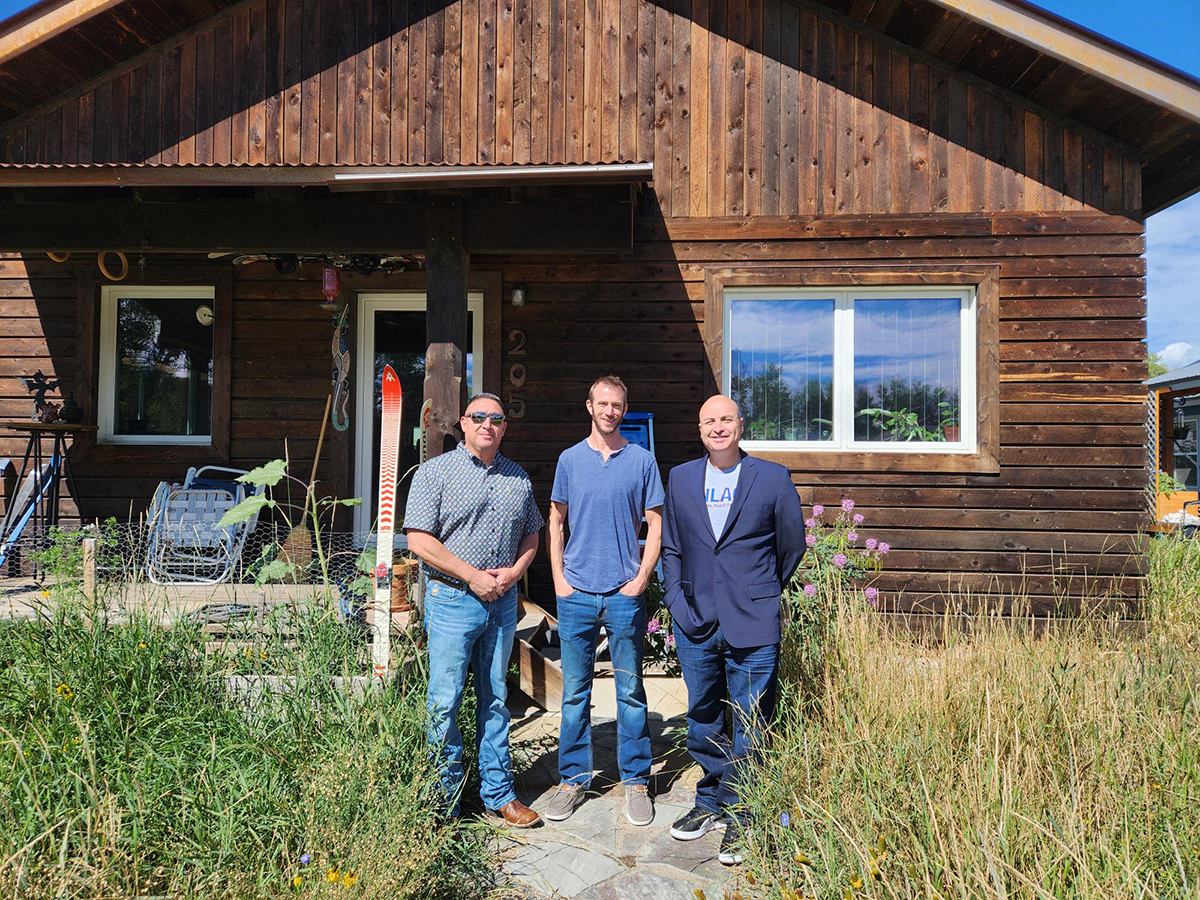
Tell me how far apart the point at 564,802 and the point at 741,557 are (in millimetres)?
1253

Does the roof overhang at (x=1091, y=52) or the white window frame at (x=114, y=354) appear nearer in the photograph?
the roof overhang at (x=1091, y=52)

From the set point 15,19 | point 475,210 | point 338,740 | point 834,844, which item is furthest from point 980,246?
point 15,19

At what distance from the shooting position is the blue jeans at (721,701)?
3.03 meters

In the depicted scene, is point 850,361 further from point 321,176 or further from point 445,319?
point 321,176

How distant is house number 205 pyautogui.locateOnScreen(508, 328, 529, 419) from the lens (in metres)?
6.36

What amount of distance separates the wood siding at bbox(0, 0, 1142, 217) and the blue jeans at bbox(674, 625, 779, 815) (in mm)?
4130

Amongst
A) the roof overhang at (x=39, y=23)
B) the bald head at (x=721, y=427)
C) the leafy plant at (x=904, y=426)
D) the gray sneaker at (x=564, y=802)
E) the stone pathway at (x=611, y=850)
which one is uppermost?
the roof overhang at (x=39, y=23)

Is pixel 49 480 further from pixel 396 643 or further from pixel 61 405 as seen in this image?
pixel 396 643

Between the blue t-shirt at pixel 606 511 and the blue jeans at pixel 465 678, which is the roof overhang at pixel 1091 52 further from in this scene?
the blue jeans at pixel 465 678

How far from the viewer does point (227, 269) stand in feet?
A: 21.7

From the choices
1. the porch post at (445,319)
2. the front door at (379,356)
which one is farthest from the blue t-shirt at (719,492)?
the front door at (379,356)

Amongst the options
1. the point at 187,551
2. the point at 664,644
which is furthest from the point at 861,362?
the point at 187,551

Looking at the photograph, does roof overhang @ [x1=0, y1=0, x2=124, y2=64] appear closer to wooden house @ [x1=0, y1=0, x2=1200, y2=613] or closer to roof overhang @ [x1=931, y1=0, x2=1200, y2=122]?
wooden house @ [x1=0, y1=0, x2=1200, y2=613]

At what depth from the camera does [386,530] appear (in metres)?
3.39
